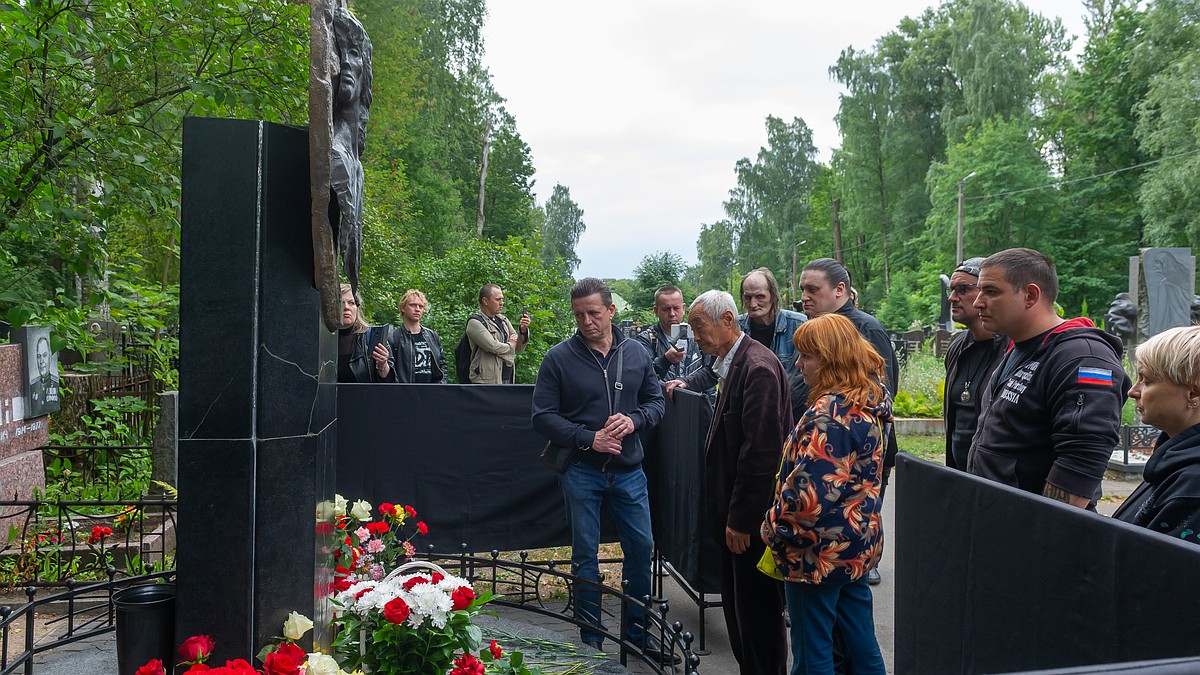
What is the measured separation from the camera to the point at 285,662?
2570mm

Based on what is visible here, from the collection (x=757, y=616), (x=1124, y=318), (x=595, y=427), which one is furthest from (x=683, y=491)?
(x=1124, y=318)

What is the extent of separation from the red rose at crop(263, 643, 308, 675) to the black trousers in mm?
2078

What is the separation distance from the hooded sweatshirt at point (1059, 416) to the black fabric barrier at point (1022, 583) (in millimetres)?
945

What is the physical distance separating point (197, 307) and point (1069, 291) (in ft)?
134

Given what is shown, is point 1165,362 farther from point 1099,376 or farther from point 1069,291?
point 1069,291

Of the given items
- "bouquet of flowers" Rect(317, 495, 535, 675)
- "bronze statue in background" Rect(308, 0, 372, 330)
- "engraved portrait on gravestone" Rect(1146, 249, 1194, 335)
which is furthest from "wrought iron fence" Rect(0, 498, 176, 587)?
"engraved portrait on gravestone" Rect(1146, 249, 1194, 335)

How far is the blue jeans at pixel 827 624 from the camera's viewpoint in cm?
340

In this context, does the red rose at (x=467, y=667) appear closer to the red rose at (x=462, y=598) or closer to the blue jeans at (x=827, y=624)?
the red rose at (x=462, y=598)

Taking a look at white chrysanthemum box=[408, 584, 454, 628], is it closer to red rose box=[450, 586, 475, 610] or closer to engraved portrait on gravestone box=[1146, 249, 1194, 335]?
red rose box=[450, 586, 475, 610]

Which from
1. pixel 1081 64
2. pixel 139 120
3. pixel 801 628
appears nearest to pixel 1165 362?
pixel 801 628

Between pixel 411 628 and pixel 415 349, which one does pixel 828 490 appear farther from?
pixel 415 349

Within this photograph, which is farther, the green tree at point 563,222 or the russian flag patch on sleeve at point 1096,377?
the green tree at point 563,222

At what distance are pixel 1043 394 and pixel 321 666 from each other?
2.78 meters

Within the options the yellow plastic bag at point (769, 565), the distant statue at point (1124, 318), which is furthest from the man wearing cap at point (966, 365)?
the distant statue at point (1124, 318)
